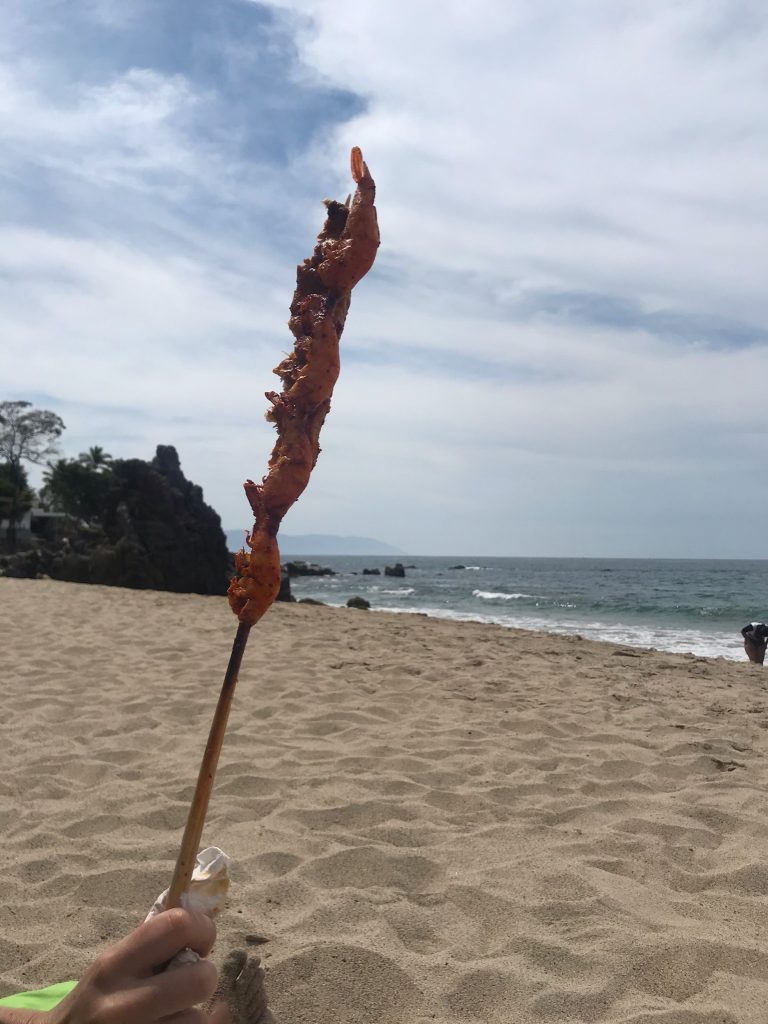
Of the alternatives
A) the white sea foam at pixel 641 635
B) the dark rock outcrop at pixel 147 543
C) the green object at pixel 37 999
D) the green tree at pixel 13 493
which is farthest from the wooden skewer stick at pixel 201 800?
the green tree at pixel 13 493

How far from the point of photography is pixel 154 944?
40.6 inches

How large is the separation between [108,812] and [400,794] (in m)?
1.34

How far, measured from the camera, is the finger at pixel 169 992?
100 cm

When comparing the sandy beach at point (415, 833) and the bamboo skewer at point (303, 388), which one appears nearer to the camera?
the bamboo skewer at point (303, 388)

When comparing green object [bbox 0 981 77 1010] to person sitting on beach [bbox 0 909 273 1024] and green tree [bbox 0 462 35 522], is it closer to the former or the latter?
person sitting on beach [bbox 0 909 273 1024]

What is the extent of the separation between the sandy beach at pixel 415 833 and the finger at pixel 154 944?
121 cm

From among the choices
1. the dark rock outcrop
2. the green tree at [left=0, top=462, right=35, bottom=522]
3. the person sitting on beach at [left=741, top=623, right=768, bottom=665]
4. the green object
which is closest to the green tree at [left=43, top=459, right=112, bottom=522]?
the green tree at [left=0, top=462, right=35, bottom=522]

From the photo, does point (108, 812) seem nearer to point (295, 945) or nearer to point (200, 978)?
point (295, 945)

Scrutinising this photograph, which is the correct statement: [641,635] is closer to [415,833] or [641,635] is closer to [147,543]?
[147,543]

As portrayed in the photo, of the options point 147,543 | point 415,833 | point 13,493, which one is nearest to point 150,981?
point 415,833

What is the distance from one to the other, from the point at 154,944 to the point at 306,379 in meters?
0.83

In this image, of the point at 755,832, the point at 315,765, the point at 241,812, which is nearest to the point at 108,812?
the point at 241,812

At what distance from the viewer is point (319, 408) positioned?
1.17m

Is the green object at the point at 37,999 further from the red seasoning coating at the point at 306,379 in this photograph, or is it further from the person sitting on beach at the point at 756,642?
the person sitting on beach at the point at 756,642
